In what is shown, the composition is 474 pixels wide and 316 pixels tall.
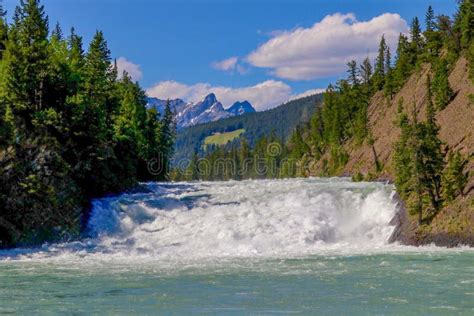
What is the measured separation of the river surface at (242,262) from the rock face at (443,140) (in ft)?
5.66

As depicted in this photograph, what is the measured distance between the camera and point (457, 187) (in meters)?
37.4

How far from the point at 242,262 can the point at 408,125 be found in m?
16.0

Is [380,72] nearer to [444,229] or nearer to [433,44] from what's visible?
[433,44]

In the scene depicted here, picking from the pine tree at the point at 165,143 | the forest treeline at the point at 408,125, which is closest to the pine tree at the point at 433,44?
Answer: the forest treeline at the point at 408,125

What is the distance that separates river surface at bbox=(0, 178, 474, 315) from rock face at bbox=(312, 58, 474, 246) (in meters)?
1.73

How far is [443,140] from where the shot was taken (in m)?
50.8

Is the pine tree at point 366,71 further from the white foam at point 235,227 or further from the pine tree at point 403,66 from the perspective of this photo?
the white foam at point 235,227

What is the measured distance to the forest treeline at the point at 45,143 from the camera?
129 feet

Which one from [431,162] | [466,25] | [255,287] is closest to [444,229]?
[431,162]

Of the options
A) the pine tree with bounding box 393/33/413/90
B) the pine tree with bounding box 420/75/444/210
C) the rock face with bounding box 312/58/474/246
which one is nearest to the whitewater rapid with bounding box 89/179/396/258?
the rock face with bounding box 312/58/474/246

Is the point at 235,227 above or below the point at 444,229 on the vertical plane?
below

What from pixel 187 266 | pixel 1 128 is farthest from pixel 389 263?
pixel 1 128

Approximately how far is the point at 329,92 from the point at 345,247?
99932 mm

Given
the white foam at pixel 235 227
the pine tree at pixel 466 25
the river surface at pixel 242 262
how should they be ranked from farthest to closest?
the pine tree at pixel 466 25 → the white foam at pixel 235 227 → the river surface at pixel 242 262
